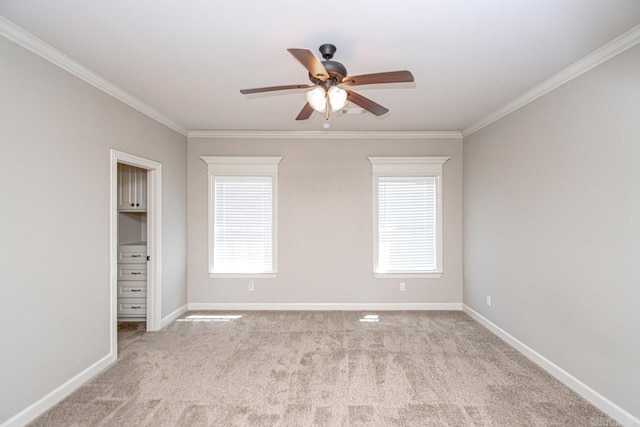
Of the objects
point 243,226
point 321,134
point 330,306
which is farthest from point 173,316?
point 321,134

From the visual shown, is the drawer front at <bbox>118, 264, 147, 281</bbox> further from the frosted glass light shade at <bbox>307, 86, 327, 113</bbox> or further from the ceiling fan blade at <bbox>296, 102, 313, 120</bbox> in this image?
the frosted glass light shade at <bbox>307, 86, 327, 113</bbox>

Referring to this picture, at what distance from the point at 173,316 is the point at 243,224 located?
159 cm

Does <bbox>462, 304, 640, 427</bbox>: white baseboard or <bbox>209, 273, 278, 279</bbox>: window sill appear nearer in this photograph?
<bbox>462, 304, 640, 427</bbox>: white baseboard

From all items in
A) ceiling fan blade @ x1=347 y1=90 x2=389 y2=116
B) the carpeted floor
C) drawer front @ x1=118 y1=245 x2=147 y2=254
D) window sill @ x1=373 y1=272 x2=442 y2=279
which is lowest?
the carpeted floor

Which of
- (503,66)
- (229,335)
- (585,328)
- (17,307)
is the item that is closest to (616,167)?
(503,66)

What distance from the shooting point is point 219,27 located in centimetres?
202

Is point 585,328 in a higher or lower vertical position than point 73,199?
lower

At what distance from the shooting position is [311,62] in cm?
176

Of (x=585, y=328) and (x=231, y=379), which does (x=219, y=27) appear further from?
(x=585, y=328)

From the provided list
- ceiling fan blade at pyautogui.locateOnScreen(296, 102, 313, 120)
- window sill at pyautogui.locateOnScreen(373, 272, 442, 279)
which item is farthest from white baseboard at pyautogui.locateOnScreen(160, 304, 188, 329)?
ceiling fan blade at pyautogui.locateOnScreen(296, 102, 313, 120)

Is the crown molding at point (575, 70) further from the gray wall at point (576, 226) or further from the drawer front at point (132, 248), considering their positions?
the drawer front at point (132, 248)

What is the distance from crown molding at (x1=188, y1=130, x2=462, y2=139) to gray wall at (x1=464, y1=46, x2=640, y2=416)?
3.20ft

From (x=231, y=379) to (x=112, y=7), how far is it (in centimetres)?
293

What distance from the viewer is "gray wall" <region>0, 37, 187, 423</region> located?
80.5 inches
